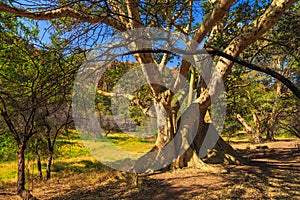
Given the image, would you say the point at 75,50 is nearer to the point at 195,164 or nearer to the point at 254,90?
the point at 195,164

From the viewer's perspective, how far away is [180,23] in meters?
8.77

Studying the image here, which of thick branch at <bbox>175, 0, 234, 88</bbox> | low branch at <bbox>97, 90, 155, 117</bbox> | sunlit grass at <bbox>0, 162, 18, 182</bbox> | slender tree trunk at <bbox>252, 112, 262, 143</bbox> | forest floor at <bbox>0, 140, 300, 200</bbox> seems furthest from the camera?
slender tree trunk at <bbox>252, 112, 262, 143</bbox>

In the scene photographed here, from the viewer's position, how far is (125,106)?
12.2m

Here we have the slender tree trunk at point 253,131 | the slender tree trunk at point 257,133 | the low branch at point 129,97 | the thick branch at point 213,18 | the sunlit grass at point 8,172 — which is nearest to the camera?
the thick branch at point 213,18

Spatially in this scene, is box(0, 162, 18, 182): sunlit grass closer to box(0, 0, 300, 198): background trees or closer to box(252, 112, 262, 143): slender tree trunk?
box(0, 0, 300, 198): background trees

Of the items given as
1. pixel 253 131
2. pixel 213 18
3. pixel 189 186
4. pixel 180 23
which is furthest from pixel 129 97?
pixel 253 131

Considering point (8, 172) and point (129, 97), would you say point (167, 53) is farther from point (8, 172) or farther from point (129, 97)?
point (8, 172)

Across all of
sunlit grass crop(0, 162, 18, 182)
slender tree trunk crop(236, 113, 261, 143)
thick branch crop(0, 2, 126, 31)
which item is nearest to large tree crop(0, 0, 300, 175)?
thick branch crop(0, 2, 126, 31)

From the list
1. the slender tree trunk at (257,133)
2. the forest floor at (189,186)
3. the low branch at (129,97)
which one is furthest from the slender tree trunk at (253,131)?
the forest floor at (189,186)

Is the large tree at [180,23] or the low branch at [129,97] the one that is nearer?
the large tree at [180,23]

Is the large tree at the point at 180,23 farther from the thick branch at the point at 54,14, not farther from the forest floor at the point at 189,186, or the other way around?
the forest floor at the point at 189,186

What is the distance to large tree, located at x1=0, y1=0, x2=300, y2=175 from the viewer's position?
123 inches

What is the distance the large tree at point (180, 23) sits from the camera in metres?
3.11

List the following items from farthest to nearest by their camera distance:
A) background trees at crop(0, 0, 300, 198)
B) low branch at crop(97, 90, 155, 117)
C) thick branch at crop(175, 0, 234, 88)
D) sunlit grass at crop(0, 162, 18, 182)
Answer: sunlit grass at crop(0, 162, 18, 182), low branch at crop(97, 90, 155, 117), thick branch at crop(175, 0, 234, 88), background trees at crop(0, 0, 300, 198)
